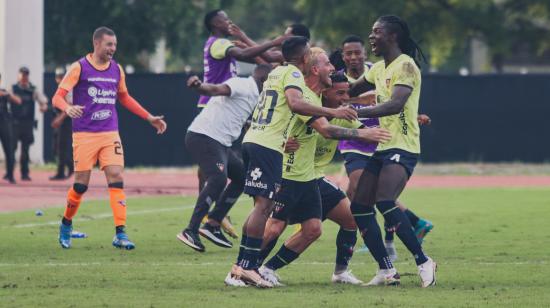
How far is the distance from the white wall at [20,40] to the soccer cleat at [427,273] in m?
24.5

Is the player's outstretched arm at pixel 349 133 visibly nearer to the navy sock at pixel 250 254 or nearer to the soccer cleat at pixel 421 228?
the navy sock at pixel 250 254

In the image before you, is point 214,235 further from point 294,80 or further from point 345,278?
point 294,80

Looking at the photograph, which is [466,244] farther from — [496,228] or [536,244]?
[496,228]

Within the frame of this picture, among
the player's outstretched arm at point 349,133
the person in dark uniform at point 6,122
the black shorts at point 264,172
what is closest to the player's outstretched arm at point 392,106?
the player's outstretched arm at point 349,133

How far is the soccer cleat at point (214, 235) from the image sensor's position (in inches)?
531

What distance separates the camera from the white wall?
34.2 metres

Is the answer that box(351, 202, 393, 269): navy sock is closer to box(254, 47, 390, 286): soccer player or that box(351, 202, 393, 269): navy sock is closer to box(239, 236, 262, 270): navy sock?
box(254, 47, 390, 286): soccer player

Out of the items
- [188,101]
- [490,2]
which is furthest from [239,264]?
[490,2]

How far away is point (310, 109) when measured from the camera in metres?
10.2

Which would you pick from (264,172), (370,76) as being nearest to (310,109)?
(264,172)

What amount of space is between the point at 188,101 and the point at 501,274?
73.7ft

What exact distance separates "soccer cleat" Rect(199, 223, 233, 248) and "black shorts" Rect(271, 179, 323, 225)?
106 inches

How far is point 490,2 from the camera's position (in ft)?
168

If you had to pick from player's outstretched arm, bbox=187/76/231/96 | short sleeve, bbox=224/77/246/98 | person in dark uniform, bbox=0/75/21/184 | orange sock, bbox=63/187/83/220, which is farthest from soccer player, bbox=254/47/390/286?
person in dark uniform, bbox=0/75/21/184
